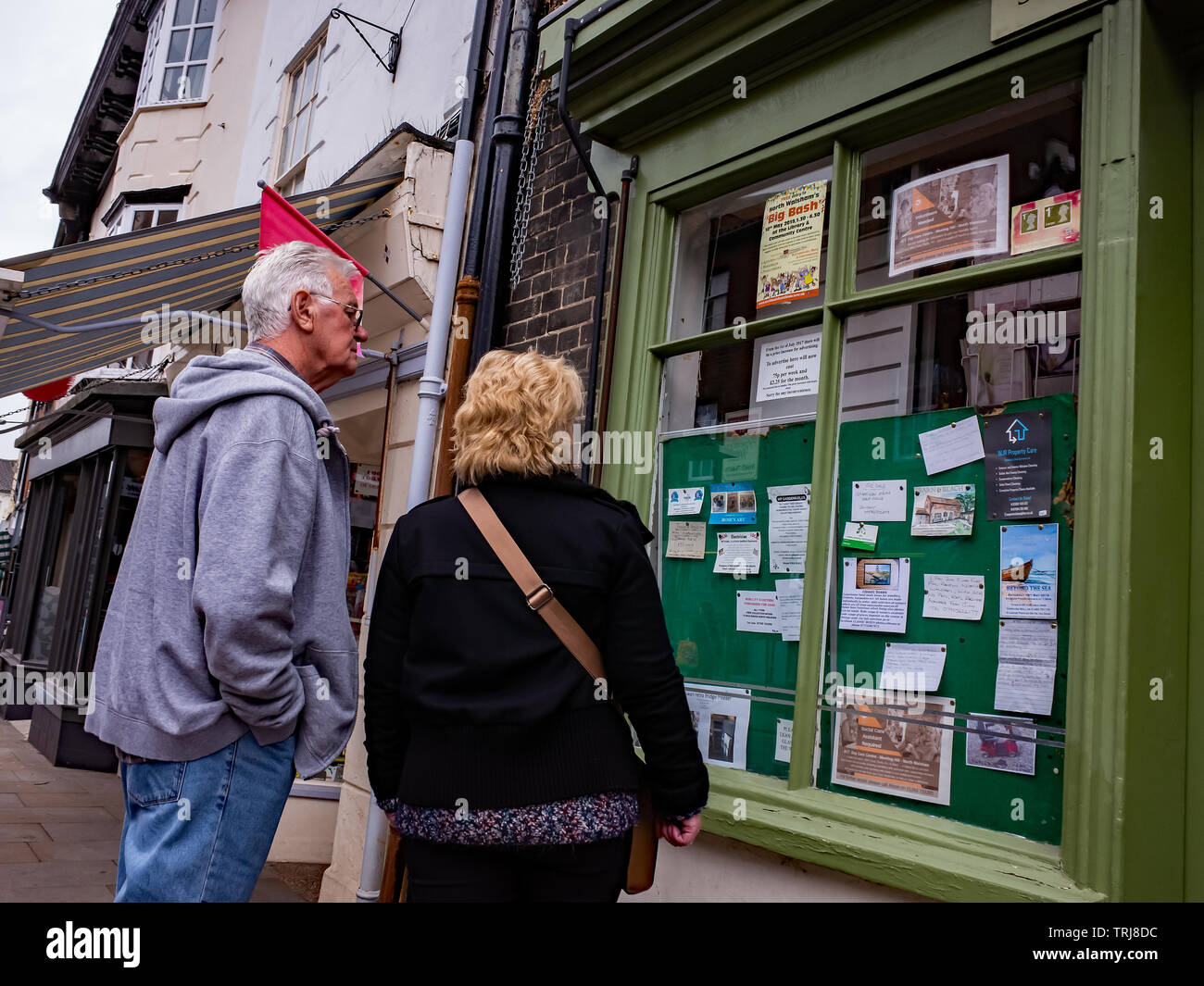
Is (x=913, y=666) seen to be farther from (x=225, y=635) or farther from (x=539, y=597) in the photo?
(x=225, y=635)

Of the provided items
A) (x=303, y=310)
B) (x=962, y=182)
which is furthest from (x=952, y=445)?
(x=303, y=310)

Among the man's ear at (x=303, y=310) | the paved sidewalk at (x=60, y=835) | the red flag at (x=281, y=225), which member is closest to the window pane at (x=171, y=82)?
the paved sidewalk at (x=60, y=835)

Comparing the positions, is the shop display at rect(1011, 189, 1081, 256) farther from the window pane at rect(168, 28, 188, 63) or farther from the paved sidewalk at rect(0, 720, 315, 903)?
the window pane at rect(168, 28, 188, 63)

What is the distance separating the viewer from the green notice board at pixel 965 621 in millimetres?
2658

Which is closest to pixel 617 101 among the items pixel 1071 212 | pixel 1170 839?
pixel 1071 212

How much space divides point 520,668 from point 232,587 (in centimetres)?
64

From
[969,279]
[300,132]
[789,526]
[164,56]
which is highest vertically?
[164,56]

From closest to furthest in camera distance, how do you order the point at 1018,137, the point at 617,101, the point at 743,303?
the point at 1018,137
the point at 743,303
the point at 617,101

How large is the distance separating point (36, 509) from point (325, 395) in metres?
8.65

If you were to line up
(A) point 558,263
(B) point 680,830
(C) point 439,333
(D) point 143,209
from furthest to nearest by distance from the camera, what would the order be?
(D) point 143,209, (C) point 439,333, (A) point 558,263, (B) point 680,830

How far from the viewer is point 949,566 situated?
2973 millimetres

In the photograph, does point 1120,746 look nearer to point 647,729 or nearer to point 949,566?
point 949,566

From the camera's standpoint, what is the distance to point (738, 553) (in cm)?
367

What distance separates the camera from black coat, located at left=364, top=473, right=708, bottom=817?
6.90 ft
